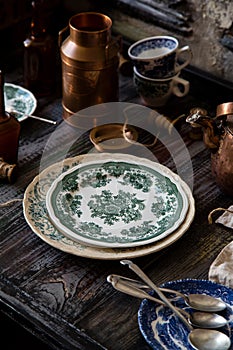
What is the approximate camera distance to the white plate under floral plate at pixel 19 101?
1504 millimetres

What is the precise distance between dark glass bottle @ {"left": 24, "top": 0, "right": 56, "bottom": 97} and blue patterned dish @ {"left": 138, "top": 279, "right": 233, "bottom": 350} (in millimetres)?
648

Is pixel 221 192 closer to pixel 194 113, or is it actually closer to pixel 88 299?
pixel 194 113

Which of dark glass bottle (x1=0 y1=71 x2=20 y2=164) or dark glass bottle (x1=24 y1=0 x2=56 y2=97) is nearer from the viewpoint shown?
dark glass bottle (x1=0 y1=71 x2=20 y2=164)

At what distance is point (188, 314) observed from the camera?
3.42 feet

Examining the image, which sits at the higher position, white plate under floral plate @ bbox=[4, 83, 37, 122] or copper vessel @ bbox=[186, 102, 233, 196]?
copper vessel @ bbox=[186, 102, 233, 196]

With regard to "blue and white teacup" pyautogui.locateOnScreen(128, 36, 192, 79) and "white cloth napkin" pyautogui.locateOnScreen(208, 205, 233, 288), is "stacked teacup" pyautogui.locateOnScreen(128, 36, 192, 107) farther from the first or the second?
"white cloth napkin" pyautogui.locateOnScreen(208, 205, 233, 288)

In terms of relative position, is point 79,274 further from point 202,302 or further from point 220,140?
point 220,140

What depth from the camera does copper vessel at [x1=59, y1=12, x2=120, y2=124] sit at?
140cm

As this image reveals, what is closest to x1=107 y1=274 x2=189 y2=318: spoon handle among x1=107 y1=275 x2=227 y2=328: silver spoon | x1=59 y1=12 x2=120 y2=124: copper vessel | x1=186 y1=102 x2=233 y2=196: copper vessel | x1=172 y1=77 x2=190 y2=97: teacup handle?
x1=107 y1=275 x2=227 y2=328: silver spoon

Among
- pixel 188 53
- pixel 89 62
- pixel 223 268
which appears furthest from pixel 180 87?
pixel 223 268

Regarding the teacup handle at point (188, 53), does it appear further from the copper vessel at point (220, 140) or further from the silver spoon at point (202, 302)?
the silver spoon at point (202, 302)

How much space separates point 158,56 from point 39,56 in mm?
253

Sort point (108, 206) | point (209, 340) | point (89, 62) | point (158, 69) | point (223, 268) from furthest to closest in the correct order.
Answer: point (158, 69)
point (89, 62)
point (108, 206)
point (223, 268)
point (209, 340)

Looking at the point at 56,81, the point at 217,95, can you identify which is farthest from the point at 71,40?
the point at 217,95
